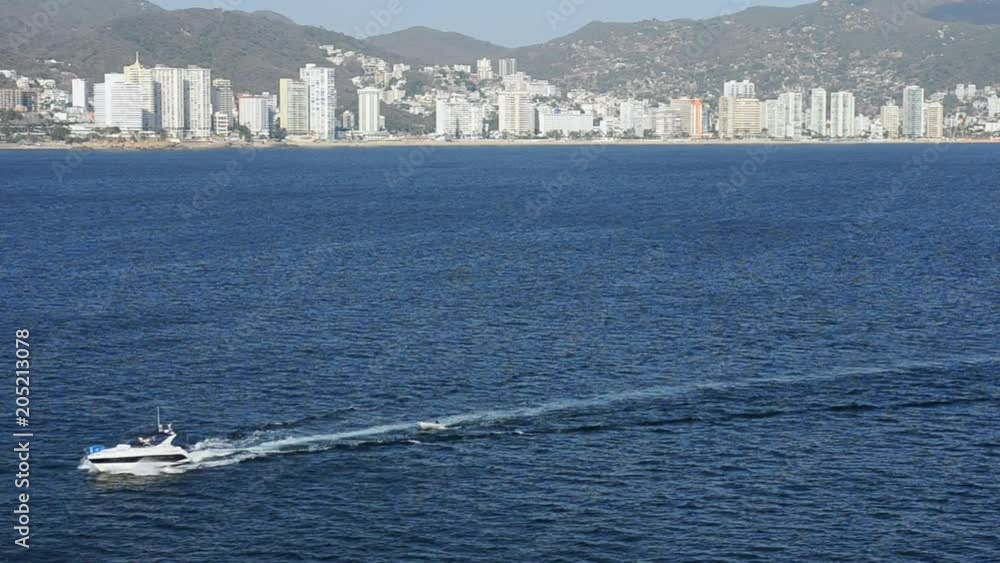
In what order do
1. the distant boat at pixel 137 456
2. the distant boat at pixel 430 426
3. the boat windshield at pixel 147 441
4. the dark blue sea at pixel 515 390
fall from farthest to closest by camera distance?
the distant boat at pixel 430 426 → the boat windshield at pixel 147 441 → the distant boat at pixel 137 456 → the dark blue sea at pixel 515 390

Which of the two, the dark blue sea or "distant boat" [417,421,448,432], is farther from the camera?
"distant boat" [417,421,448,432]

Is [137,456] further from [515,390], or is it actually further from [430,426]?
[515,390]

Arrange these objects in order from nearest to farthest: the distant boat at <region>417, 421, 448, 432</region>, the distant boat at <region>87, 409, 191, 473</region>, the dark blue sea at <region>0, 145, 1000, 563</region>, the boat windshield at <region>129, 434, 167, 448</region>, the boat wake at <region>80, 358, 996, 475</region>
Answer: the dark blue sea at <region>0, 145, 1000, 563</region> → the distant boat at <region>87, 409, 191, 473</region> → the boat windshield at <region>129, 434, 167, 448</region> → the boat wake at <region>80, 358, 996, 475</region> → the distant boat at <region>417, 421, 448, 432</region>

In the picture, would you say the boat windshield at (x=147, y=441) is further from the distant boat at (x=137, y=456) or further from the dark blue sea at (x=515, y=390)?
the dark blue sea at (x=515, y=390)

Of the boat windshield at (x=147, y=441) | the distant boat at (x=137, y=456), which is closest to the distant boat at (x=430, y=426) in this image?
the distant boat at (x=137, y=456)

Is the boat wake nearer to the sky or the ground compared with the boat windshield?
nearer to the ground

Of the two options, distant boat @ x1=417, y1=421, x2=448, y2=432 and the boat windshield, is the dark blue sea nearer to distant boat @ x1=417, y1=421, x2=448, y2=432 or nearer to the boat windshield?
distant boat @ x1=417, y1=421, x2=448, y2=432

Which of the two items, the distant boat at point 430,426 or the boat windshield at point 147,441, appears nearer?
the boat windshield at point 147,441

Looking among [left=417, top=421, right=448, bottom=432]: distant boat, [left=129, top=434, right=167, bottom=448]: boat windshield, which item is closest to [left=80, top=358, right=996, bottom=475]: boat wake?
[left=417, top=421, right=448, bottom=432]: distant boat

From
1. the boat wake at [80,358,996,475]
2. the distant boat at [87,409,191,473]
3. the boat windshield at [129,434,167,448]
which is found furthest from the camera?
the boat wake at [80,358,996,475]

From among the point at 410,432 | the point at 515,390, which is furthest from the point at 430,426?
the point at 515,390
